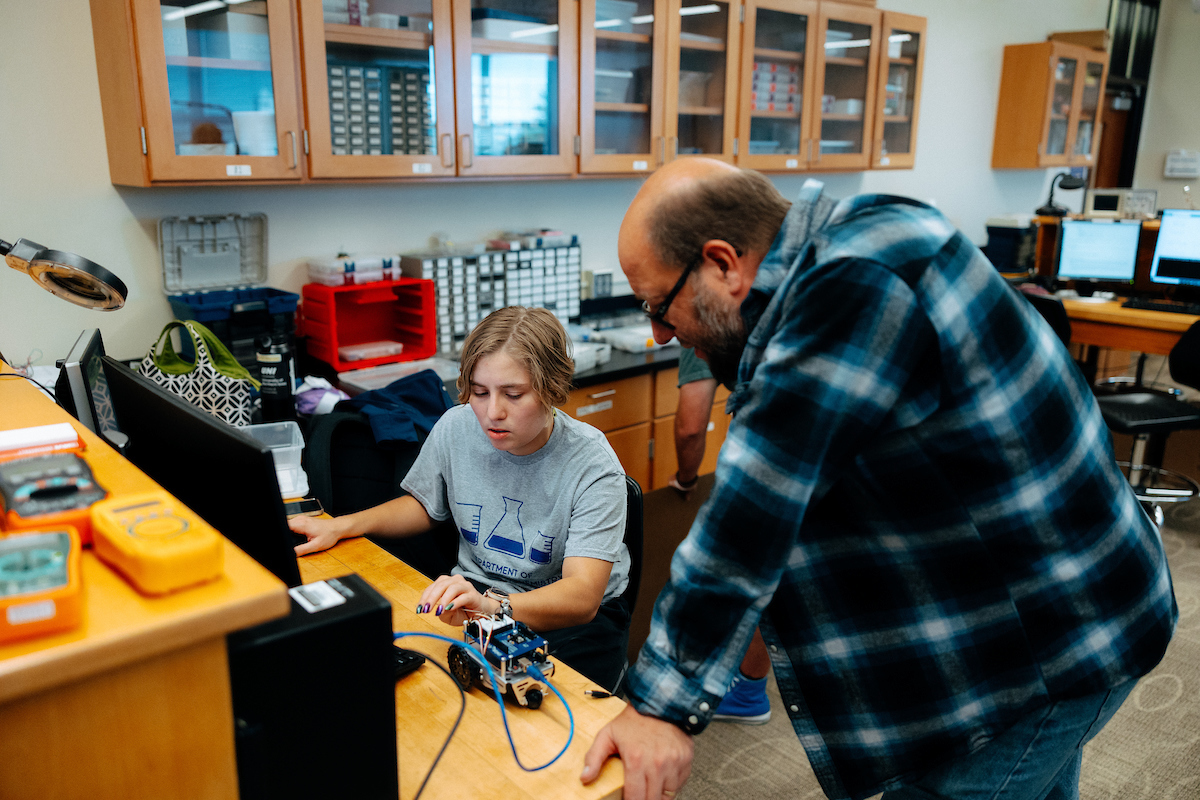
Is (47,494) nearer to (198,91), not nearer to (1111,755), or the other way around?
(198,91)

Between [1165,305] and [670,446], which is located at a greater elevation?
[1165,305]

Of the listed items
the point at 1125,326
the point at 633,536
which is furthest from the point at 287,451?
the point at 1125,326

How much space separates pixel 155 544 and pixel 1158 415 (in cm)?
376

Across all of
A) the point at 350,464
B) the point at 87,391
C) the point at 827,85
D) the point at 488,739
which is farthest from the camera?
the point at 827,85

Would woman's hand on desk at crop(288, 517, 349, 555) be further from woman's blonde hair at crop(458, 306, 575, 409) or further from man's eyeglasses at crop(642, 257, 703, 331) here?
man's eyeglasses at crop(642, 257, 703, 331)

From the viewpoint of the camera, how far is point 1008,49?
5133mm

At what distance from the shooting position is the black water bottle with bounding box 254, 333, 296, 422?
7.48 ft

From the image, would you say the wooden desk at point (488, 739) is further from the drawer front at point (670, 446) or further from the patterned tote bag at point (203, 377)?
the drawer front at point (670, 446)

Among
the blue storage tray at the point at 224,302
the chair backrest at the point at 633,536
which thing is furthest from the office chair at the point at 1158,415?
the blue storage tray at the point at 224,302

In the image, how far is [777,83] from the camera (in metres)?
3.51

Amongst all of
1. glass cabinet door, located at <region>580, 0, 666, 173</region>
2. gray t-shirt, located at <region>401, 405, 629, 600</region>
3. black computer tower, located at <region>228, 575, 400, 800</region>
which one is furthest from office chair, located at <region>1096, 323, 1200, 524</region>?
black computer tower, located at <region>228, 575, 400, 800</region>

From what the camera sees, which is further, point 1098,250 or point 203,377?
point 1098,250

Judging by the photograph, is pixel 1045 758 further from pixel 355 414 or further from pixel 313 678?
pixel 355 414

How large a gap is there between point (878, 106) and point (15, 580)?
3990mm
